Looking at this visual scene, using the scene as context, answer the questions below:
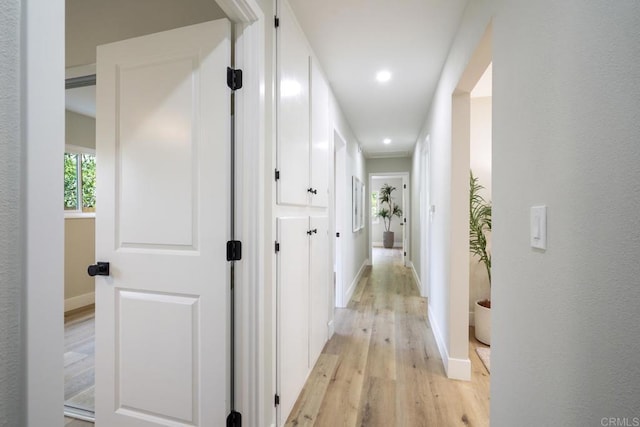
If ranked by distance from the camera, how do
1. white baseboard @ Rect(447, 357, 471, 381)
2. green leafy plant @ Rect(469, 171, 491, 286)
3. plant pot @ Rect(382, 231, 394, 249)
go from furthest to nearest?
plant pot @ Rect(382, 231, 394, 249), green leafy plant @ Rect(469, 171, 491, 286), white baseboard @ Rect(447, 357, 471, 381)

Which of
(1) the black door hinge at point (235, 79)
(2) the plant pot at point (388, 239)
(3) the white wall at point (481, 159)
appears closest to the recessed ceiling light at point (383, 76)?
(3) the white wall at point (481, 159)

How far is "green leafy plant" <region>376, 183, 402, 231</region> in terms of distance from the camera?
10.2 meters

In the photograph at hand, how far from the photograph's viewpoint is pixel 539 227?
0.84m

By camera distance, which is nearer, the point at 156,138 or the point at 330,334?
the point at 156,138

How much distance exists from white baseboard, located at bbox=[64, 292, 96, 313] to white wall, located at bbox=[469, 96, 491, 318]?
4.68 meters

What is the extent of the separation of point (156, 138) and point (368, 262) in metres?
5.76

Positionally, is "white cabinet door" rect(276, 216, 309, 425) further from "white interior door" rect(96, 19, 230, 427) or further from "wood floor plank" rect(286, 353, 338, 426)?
"white interior door" rect(96, 19, 230, 427)

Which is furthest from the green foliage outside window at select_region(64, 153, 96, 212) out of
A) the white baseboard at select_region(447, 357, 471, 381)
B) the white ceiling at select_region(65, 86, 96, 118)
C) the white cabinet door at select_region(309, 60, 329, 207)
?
the white baseboard at select_region(447, 357, 471, 381)

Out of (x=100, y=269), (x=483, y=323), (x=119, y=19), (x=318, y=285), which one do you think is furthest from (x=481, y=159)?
(x=100, y=269)

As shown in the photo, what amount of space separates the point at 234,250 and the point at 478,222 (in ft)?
8.82

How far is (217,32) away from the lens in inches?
50.3

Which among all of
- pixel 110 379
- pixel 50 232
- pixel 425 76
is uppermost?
pixel 425 76

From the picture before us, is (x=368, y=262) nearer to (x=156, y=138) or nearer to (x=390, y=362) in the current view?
(x=390, y=362)

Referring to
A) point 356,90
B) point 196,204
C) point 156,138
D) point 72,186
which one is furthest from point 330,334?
point 72,186
